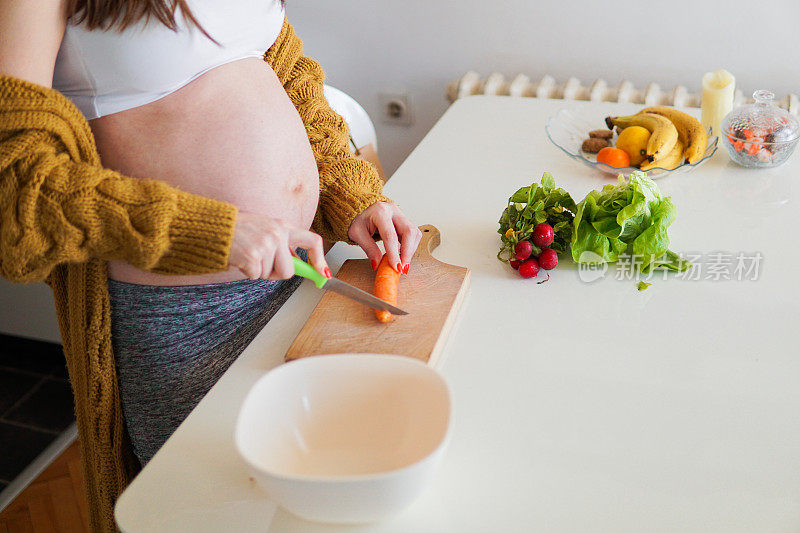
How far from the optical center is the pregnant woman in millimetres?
705

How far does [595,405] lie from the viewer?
75 centimetres

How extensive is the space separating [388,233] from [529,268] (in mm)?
192

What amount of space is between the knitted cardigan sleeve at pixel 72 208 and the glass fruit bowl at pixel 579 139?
70 cm

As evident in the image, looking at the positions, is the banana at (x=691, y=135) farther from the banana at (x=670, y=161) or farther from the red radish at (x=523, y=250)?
the red radish at (x=523, y=250)

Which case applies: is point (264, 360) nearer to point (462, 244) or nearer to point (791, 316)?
point (462, 244)

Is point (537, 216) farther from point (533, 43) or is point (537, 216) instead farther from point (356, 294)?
point (533, 43)

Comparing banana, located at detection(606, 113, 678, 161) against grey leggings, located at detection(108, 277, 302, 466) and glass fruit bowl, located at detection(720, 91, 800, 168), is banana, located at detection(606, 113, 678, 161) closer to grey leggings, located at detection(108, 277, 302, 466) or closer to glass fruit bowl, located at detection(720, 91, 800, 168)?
glass fruit bowl, located at detection(720, 91, 800, 168)

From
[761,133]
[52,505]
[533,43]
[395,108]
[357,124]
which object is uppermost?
[761,133]

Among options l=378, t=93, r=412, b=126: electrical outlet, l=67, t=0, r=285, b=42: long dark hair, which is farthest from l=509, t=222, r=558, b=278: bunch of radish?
l=378, t=93, r=412, b=126: electrical outlet

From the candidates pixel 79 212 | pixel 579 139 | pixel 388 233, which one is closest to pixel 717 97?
pixel 579 139

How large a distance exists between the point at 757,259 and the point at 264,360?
0.66 metres

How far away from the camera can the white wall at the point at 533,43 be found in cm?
163

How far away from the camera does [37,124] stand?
0.70m

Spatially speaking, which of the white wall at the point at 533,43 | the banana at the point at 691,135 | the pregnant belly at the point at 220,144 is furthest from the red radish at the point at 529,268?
the white wall at the point at 533,43
